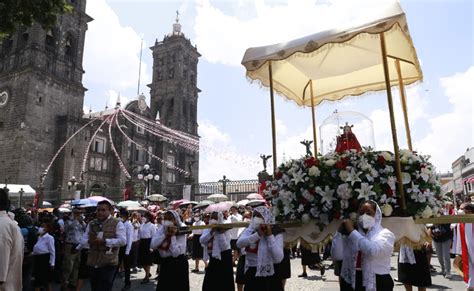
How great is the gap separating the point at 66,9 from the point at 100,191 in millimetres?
32097

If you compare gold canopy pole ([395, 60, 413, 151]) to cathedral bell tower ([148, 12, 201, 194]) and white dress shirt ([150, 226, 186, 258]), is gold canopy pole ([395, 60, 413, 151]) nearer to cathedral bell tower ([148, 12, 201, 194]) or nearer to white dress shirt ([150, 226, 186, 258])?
white dress shirt ([150, 226, 186, 258])

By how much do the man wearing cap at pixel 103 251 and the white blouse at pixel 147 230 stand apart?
18.0 ft

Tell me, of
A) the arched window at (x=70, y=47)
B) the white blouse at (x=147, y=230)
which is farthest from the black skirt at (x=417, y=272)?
the arched window at (x=70, y=47)

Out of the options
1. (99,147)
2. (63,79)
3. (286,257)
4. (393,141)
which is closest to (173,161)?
(99,147)

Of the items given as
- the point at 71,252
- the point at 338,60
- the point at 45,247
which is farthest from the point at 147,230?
the point at 338,60

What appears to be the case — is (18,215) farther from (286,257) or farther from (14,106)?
(14,106)

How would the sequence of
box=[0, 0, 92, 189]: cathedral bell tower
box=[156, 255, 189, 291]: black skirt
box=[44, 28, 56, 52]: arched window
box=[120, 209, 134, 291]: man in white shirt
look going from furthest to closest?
box=[44, 28, 56, 52]: arched window < box=[0, 0, 92, 189]: cathedral bell tower < box=[120, 209, 134, 291]: man in white shirt < box=[156, 255, 189, 291]: black skirt

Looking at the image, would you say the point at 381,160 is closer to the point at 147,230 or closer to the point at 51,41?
the point at 147,230

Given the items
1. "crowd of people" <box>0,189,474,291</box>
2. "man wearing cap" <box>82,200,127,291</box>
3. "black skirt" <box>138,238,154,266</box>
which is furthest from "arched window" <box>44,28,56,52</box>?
"man wearing cap" <box>82,200,127,291</box>

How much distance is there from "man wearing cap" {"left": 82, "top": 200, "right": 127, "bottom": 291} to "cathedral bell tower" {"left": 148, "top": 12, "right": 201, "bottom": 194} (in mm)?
51619

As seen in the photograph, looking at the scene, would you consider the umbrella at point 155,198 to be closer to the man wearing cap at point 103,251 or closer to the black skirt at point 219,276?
the black skirt at point 219,276

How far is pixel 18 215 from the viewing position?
877 cm

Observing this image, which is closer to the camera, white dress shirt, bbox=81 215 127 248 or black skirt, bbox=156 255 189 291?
white dress shirt, bbox=81 215 127 248

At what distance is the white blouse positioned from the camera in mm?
11898
